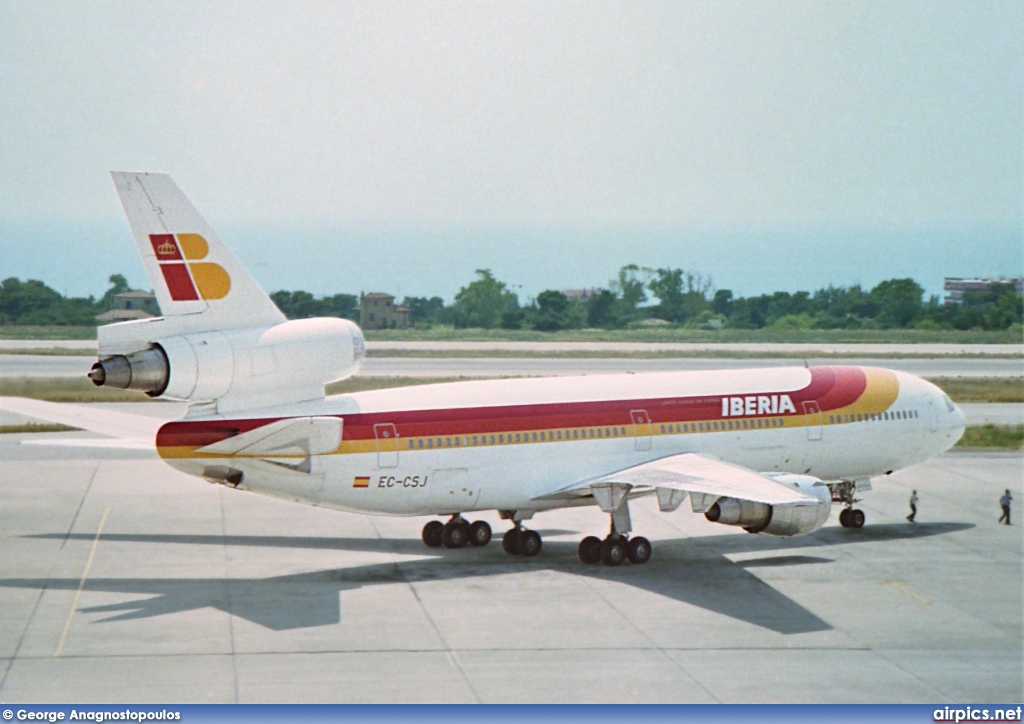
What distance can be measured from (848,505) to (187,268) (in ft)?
66.7

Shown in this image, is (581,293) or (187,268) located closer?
(187,268)

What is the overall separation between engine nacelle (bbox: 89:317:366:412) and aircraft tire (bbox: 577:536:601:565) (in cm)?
736

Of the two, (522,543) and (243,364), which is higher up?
(243,364)

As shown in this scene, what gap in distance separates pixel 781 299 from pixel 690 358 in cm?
5566

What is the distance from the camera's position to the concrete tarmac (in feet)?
68.7

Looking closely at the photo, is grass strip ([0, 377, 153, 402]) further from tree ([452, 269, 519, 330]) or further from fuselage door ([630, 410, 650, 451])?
tree ([452, 269, 519, 330])

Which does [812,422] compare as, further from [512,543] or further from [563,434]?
[512,543]

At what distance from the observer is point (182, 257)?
81.4 feet

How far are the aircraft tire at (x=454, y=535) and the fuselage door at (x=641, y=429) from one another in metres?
4.90

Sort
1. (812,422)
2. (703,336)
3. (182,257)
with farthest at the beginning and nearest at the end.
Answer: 1. (703,336)
2. (812,422)
3. (182,257)

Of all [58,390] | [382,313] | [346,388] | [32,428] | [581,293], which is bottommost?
[32,428]

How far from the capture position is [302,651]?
22.4 meters

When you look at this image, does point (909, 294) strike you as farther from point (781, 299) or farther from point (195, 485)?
point (195, 485)

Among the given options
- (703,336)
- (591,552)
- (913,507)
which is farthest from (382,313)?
(591,552)
